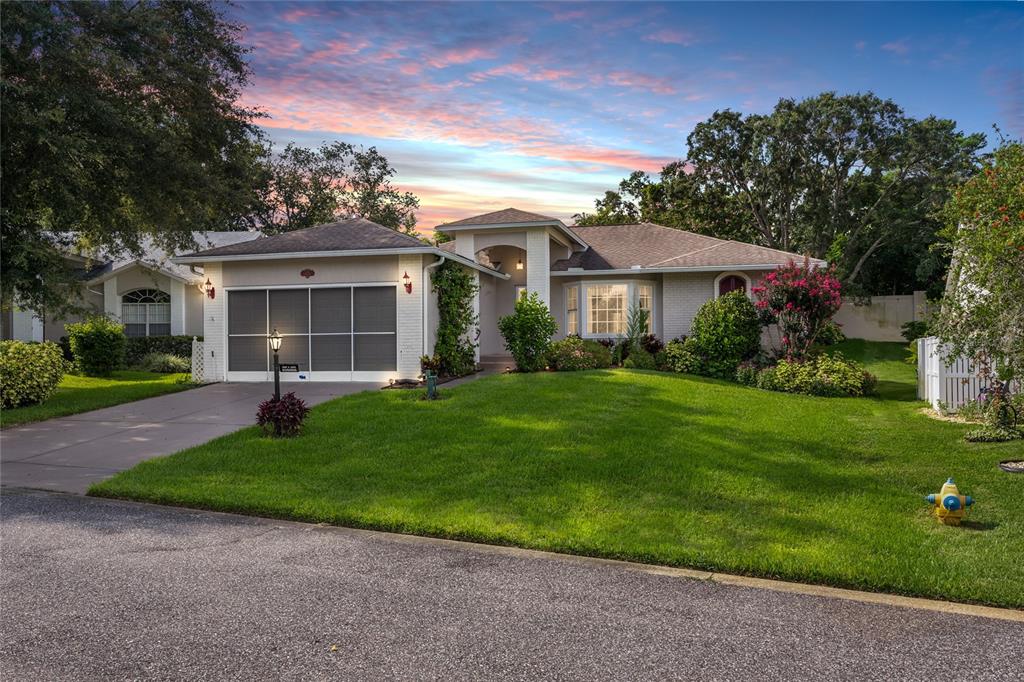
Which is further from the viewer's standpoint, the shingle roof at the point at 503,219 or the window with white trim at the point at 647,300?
Answer: the window with white trim at the point at 647,300

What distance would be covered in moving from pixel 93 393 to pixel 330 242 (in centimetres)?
626

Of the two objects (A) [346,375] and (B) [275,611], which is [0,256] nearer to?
(A) [346,375]

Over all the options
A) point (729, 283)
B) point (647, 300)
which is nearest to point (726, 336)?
point (729, 283)

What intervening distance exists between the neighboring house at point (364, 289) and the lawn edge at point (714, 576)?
8.61 m

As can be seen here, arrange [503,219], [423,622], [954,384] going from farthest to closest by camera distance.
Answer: [503,219] < [954,384] < [423,622]

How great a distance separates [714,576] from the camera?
5.15 metres

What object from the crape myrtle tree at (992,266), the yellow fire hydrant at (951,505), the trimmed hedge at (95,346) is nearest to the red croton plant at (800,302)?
the crape myrtle tree at (992,266)

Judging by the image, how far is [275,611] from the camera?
4.48 m

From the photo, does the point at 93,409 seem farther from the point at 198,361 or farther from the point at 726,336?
the point at 726,336

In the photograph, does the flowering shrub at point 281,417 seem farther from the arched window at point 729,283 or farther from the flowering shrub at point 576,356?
the arched window at point 729,283

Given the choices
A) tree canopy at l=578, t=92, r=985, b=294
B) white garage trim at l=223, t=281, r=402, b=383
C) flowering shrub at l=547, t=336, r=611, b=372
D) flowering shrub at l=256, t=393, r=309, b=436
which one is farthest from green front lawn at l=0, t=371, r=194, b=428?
tree canopy at l=578, t=92, r=985, b=294

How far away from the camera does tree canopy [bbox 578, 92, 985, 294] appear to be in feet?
98.9

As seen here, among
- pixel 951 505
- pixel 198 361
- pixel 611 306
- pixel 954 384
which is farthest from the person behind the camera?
pixel 611 306

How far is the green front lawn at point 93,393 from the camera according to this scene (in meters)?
12.9
